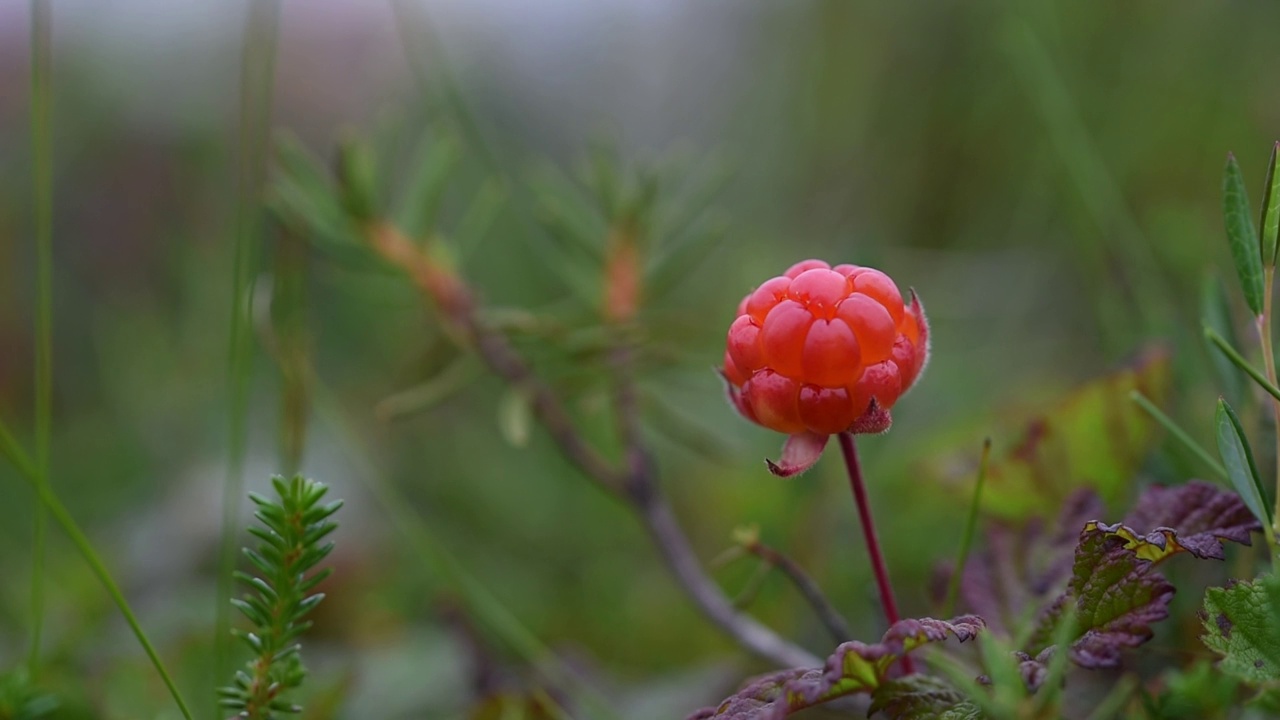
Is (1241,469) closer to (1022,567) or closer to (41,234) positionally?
(1022,567)

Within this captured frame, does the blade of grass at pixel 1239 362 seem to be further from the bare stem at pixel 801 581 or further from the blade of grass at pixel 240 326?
the blade of grass at pixel 240 326

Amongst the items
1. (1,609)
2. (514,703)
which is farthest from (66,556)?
(514,703)

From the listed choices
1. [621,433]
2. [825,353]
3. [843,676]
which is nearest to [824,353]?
[825,353]

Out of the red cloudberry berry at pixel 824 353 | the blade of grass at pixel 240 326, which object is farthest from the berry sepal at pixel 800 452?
the blade of grass at pixel 240 326

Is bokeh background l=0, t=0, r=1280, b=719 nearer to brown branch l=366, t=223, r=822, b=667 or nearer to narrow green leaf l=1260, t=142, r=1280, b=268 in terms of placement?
brown branch l=366, t=223, r=822, b=667

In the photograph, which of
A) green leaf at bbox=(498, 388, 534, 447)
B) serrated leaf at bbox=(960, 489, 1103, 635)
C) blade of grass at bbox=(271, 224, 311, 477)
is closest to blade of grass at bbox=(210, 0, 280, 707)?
blade of grass at bbox=(271, 224, 311, 477)
